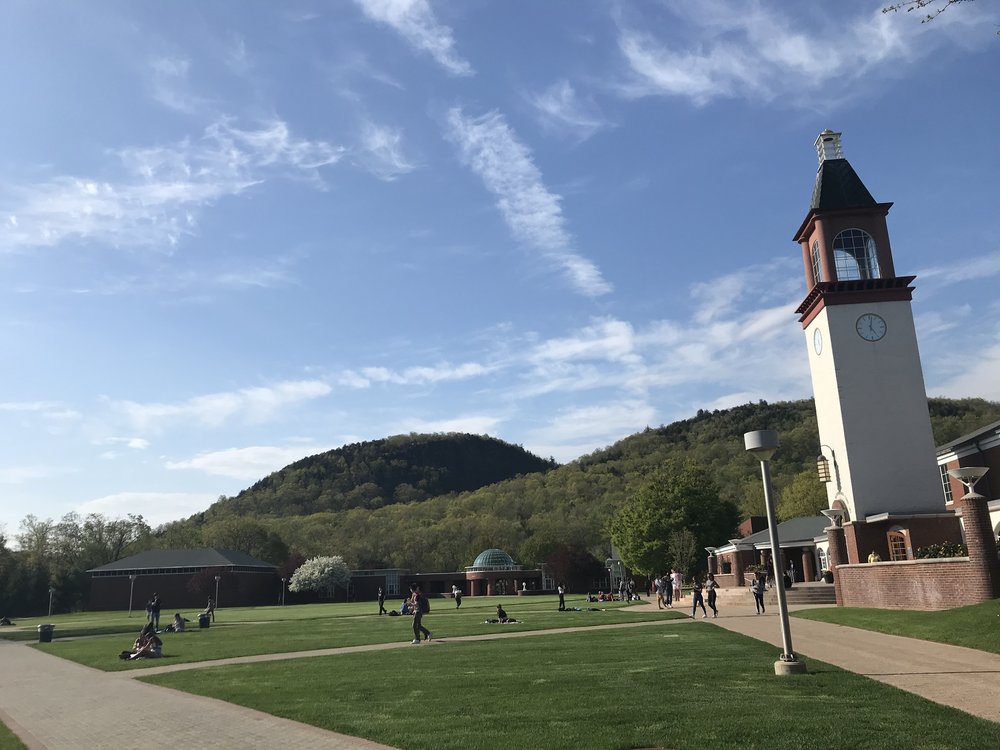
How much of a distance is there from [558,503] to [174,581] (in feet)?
226

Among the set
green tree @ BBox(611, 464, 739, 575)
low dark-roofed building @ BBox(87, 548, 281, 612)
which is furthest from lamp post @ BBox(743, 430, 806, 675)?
low dark-roofed building @ BBox(87, 548, 281, 612)

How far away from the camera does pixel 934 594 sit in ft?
84.0

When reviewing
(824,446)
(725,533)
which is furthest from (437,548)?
(824,446)

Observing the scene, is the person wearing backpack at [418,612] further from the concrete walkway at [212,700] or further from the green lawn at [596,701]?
the green lawn at [596,701]

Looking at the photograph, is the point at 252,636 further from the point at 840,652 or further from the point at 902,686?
the point at 902,686

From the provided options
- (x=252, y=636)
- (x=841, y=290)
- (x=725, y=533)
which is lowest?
(x=252, y=636)

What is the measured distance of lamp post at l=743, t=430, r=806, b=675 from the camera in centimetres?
1394

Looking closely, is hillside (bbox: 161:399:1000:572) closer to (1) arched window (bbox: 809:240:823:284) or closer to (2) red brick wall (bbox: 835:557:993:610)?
(1) arched window (bbox: 809:240:823:284)

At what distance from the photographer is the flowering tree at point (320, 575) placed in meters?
101

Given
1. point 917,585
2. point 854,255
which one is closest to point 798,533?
point 854,255

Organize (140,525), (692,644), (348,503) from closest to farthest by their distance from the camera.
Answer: (692,644), (140,525), (348,503)

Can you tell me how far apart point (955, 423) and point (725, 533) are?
38.5 meters

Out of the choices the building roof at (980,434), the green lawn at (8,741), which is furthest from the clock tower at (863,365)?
the green lawn at (8,741)

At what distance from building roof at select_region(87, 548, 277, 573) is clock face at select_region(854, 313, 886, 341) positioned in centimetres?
8373
